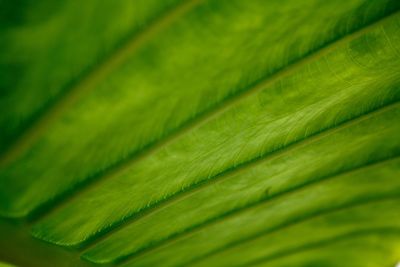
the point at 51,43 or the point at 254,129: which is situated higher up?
the point at 254,129

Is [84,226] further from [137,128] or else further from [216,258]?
[216,258]

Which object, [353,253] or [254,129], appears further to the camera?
[353,253]

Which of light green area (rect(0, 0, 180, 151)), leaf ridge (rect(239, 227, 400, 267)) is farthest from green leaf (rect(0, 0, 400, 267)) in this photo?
leaf ridge (rect(239, 227, 400, 267))

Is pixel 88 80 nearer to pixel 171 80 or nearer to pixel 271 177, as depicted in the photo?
pixel 171 80

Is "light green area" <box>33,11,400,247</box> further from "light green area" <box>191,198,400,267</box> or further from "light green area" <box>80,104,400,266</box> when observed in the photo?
"light green area" <box>191,198,400,267</box>

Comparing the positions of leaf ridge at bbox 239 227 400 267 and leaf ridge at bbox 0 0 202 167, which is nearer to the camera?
leaf ridge at bbox 0 0 202 167

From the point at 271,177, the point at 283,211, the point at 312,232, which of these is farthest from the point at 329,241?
the point at 271,177

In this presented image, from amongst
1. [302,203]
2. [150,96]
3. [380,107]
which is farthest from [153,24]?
[302,203]

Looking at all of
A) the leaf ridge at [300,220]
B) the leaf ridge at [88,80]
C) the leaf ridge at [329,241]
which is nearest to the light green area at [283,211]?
the leaf ridge at [300,220]
